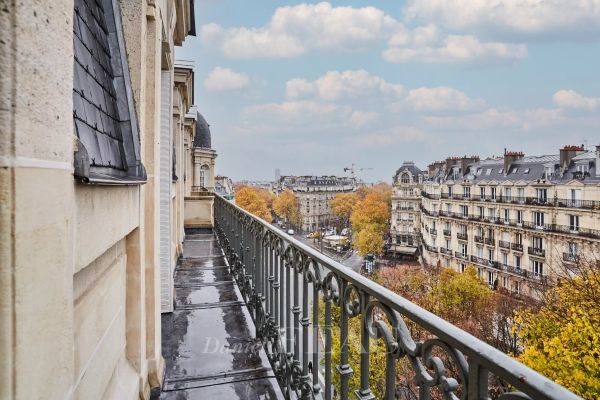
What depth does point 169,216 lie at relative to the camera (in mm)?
5484

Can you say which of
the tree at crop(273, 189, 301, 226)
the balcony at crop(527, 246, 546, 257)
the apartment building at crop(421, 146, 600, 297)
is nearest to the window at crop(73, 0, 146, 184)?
the apartment building at crop(421, 146, 600, 297)

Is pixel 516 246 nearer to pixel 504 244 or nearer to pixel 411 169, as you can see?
pixel 504 244

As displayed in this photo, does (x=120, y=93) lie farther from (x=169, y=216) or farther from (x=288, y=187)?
(x=288, y=187)

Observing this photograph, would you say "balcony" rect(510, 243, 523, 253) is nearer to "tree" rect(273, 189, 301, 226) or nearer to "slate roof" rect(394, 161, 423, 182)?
"slate roof" rect(394, 161, 423, 182)

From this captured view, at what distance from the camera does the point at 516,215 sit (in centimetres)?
3856

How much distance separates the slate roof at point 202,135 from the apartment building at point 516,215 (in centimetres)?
2668

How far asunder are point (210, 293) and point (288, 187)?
406 feet

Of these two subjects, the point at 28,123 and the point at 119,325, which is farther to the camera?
the point at 119,325

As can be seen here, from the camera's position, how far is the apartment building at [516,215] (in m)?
32.1

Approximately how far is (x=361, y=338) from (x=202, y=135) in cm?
2037

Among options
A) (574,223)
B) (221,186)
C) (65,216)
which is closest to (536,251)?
(574,223)

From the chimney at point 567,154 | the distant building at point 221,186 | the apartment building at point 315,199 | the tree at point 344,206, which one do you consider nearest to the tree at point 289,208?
the apartment building at point 315,199

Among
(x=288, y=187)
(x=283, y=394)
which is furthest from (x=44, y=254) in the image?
(x=288, y=187)

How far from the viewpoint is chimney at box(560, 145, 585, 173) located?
1339 inches
